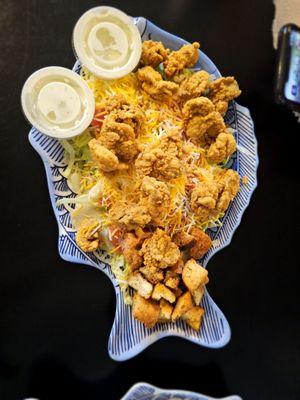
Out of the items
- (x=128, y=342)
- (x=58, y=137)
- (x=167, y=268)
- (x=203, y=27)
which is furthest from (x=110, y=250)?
(x=203, y=27)

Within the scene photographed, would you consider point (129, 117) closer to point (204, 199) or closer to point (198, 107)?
point (198, 107)

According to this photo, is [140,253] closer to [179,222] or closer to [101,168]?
[179,222]

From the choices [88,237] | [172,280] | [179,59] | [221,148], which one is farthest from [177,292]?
[179,59]

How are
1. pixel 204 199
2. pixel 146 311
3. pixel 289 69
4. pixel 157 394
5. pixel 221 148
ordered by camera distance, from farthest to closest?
pixel 289 69 < pixel 221 148 < pixel 204 199 < pixel 146 311 < pixel 157 394

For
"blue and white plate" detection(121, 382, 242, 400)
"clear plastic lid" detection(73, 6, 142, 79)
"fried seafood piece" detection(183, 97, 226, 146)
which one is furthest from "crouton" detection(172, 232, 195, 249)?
"clear plastic lid" detection(73, 6, 142, 79)

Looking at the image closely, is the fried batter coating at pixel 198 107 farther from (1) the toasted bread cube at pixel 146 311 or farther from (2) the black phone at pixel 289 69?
(1) the toasted bread cube at pixel 146 311

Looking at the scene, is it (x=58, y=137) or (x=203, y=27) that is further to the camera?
(x=203, y=27)

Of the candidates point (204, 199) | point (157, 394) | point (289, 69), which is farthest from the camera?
point (289, 69)

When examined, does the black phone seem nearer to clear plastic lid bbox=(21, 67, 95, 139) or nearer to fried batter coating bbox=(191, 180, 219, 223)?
fried batter coating bbox=(191, 180, 219, 223)
